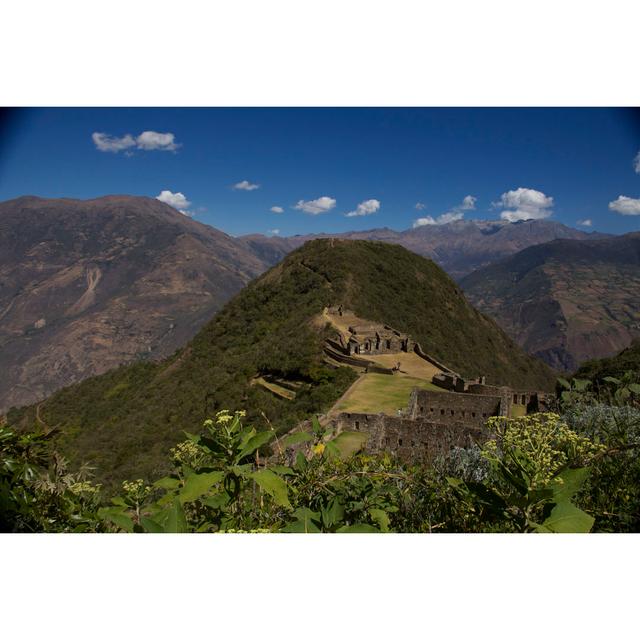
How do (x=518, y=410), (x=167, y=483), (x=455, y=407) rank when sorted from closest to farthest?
(x=167, y=483) < (x=455, y=407) < (x=518, y=410)

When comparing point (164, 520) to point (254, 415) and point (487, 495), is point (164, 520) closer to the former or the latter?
point (487, 495)

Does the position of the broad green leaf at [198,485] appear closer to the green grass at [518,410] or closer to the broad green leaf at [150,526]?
the broad green leaf at [150,526]

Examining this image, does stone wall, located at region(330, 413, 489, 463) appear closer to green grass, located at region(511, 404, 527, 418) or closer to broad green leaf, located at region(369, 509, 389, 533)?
broad green leaf, located at region(369, 509, 389, 533)

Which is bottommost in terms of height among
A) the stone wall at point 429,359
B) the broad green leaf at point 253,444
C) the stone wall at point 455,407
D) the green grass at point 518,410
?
the green grass at point 518,410

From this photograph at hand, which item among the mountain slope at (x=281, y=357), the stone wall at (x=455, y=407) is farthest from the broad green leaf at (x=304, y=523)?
the mountain slope at (x=281, y=357)

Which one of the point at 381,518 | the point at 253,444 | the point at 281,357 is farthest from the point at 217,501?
the point at 281,357

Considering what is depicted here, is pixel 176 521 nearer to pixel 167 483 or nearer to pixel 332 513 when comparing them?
pixel 167 483

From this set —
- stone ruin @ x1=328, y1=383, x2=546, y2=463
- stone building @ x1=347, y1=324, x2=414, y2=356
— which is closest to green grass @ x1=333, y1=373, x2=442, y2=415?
stone ruin @ x1=328, y1=383, x2=546, y2=463
